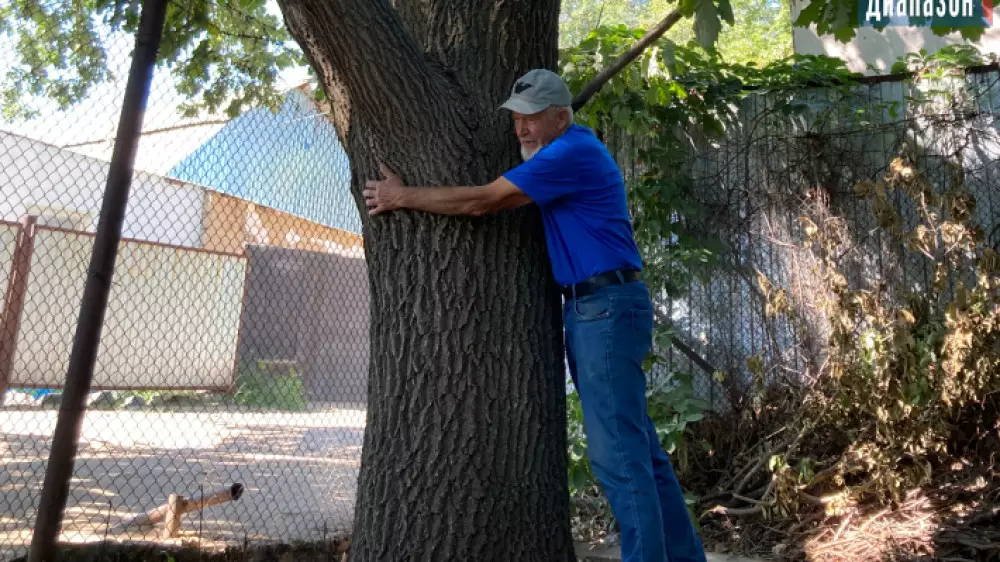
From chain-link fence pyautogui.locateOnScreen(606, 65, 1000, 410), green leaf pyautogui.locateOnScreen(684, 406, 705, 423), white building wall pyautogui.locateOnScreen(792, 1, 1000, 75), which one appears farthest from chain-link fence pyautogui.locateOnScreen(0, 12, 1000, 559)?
white building wall pyautogui.locateOnScreen(792, 1, 1000, 75)

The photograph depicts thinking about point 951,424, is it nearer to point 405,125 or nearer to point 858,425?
point 858,425

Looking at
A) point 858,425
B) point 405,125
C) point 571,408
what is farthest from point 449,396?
point 858,425

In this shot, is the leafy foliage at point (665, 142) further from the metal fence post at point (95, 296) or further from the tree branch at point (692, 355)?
the metal fence post at point (95, 296)

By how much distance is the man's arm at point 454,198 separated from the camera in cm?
256

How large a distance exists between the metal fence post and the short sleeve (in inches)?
73.6

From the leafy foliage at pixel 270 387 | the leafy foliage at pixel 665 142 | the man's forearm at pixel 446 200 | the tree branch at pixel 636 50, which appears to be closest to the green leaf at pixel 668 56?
the leafy foliage at pixel 665 142

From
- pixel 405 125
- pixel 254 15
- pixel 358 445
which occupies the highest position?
pixel 254 15

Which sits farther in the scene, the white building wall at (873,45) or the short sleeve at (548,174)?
the white building wall at (873,45)

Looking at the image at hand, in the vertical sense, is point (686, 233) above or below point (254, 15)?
below

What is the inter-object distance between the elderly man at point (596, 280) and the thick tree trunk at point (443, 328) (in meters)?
0.09

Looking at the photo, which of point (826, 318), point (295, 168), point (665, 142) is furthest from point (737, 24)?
point (826, 318)

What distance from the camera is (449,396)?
252 cm

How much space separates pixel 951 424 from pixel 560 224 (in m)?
3.12

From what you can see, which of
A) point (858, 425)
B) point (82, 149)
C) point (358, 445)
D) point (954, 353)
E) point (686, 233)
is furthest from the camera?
point (358, 445)
